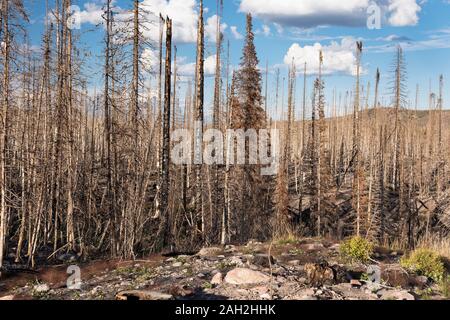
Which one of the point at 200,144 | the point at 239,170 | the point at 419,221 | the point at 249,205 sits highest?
the point at 200,144

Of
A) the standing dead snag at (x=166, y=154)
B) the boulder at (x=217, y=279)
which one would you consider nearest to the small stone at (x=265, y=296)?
the boulder at (x=217, y=279)

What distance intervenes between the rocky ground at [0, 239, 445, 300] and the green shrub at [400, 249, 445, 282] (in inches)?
15.2

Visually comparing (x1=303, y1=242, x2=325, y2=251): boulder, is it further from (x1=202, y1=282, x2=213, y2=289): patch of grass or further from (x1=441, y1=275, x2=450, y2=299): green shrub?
(x1=202, y1=282, x2=213, y2=289): patch of grass

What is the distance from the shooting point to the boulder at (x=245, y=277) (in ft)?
27.2

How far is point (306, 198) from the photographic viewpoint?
113 ft

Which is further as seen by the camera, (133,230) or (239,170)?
(239,170)

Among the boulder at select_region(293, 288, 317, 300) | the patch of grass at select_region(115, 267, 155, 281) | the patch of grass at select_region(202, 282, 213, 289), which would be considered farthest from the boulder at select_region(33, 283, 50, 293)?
the boulder at select_region(293, 288, 317, 300)

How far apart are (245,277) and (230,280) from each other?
0.30m

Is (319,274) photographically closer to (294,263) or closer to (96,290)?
(294,263)

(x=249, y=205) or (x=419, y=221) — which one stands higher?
(x=249, y=205)
